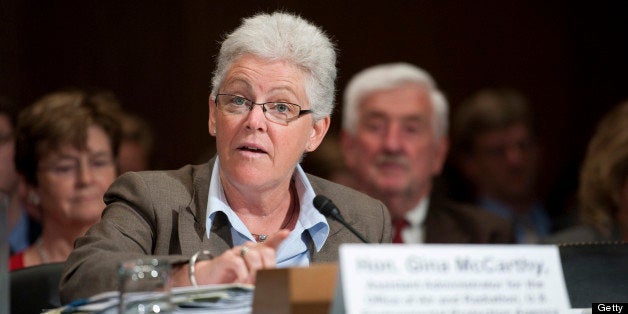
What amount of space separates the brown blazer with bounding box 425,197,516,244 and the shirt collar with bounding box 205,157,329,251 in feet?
5.55

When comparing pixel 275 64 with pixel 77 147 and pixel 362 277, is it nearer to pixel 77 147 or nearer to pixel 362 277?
pixel 362 277

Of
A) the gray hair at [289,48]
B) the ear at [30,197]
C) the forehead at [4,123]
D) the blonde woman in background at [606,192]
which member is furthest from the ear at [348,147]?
the gray hair at [289,48]

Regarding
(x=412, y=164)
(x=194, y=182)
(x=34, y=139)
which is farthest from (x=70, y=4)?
(x=194, y=182)

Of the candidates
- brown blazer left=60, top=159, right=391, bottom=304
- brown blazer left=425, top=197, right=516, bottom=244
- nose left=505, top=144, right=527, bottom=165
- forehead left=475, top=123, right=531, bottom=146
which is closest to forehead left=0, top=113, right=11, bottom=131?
brown blazer left=60, top=159, right=391, bottom=304

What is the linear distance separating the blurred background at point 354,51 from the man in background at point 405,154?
51 cm

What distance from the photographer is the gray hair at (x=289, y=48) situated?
2719mm

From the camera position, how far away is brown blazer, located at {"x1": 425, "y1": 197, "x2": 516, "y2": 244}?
177 inches

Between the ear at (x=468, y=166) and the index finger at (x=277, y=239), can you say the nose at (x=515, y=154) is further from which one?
the index finger at (x=277, y=239)

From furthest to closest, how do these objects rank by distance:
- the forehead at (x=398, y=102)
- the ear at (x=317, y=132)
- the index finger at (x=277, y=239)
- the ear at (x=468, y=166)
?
the ear at (x=468, y=166) → the forehead at (x=398, y=102) → the ear at (x=317, y=132) → the index finger at (x=277, y=239)

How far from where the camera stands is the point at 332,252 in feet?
9.05

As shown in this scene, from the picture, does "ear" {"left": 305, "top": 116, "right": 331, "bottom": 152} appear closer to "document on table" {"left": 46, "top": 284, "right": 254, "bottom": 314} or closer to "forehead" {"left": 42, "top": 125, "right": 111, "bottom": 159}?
"document on table" {"left": 46, "top": 284, "right": 254, "bottom": 314}

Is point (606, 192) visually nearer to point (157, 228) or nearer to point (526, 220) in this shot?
point (526, 220)

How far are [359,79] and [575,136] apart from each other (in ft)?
8.85

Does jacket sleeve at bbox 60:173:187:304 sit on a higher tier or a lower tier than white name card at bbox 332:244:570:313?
higher
